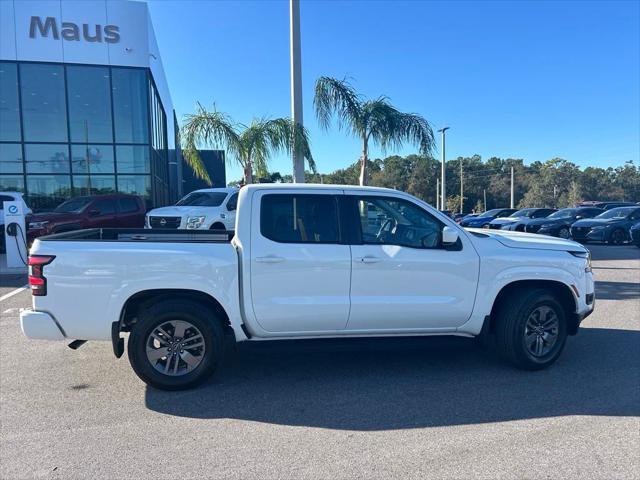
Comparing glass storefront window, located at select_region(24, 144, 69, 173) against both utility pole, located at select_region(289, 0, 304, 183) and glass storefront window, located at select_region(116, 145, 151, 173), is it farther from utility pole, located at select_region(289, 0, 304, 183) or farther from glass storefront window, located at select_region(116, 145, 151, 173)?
utility pole, located at select_region(289, 0, 304, 183)

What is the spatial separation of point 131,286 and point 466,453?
2.95 meters

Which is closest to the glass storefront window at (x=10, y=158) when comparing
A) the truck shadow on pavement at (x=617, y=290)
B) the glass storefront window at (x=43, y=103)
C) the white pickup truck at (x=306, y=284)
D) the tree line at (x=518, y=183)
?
the glass storefront window at (x=43, y=103)

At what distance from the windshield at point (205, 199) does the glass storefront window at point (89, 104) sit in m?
8.44

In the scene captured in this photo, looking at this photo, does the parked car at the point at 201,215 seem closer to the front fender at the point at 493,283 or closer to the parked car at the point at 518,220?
the front fender at the point at 493,283

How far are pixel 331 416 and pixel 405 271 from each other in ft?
4.83

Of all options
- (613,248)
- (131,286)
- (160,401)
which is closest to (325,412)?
(160,401)

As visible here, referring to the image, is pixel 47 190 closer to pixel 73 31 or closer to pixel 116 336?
pixel 73 31

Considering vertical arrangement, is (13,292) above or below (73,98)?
below

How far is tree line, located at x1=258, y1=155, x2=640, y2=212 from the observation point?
67812 millimetres

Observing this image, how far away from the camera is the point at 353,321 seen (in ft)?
14.5

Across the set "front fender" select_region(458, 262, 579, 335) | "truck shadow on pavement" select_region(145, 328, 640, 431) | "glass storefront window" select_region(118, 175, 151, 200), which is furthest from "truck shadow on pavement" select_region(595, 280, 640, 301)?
"glass storefront window" select_region(118, 175, 151, 200)

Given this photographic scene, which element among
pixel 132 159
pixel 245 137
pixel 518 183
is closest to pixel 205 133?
pixel 245 137

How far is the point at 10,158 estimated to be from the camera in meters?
19.0

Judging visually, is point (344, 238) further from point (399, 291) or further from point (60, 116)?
point (60, 116)
